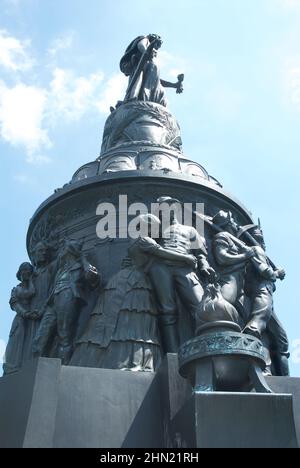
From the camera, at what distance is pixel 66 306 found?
1141cm

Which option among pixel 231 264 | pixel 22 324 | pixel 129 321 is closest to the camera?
pixel 129 321

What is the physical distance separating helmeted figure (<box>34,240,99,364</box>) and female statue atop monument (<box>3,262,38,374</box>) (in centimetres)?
75

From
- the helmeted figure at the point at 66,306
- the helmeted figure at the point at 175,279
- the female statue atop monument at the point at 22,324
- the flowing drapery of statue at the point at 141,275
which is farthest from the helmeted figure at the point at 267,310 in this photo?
the female statue atop monument at the point at 22,324

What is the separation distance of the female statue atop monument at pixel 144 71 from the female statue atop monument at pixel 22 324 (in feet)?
22.8

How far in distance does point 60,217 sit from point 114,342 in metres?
4.00

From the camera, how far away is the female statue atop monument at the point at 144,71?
18266 mm

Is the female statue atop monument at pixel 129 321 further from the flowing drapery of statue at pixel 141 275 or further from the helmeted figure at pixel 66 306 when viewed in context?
the helmeted figure at pixel 66 306

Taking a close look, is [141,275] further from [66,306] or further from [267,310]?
[267,310]

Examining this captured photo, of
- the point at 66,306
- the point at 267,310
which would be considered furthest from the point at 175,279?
the point at 66,306

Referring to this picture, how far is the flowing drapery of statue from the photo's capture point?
10.7 m

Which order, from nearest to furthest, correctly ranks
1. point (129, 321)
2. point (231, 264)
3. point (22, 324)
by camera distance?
point (129, 321) < point (231, 264) < point (22, 324)

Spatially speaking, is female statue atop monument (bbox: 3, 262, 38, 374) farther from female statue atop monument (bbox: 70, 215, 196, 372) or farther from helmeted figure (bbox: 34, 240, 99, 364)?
female statue atop monument (bbox: 70, 215, 196, 372)

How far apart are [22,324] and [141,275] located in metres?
2.96
